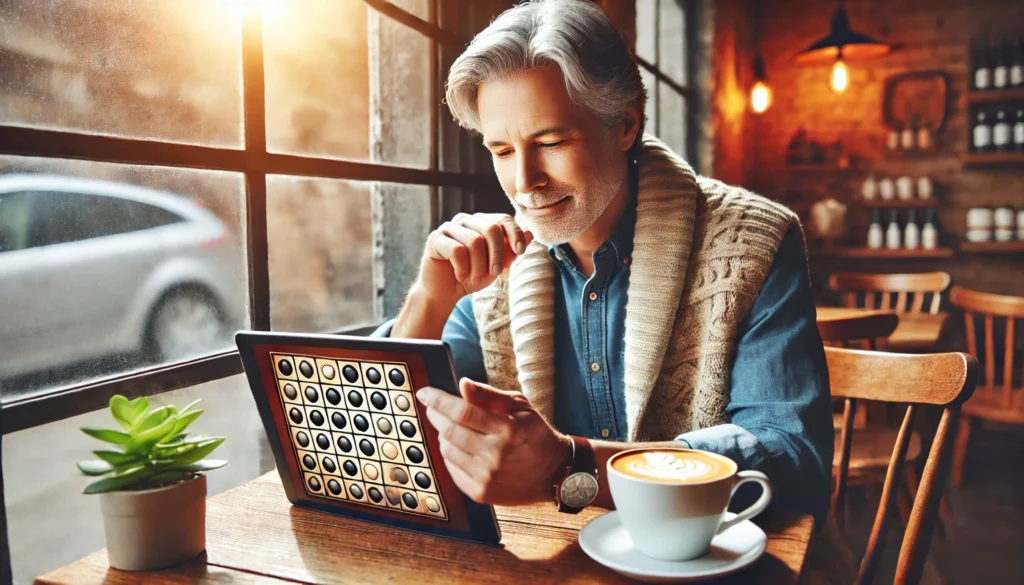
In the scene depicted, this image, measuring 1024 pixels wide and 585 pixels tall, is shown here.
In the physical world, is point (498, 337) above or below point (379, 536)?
above

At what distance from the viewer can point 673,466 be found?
78 centimetres

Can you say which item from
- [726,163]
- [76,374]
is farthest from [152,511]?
[726,163]

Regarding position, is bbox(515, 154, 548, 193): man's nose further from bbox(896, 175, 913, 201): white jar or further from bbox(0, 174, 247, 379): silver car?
bbox(896, 175, 913, 201): white jar

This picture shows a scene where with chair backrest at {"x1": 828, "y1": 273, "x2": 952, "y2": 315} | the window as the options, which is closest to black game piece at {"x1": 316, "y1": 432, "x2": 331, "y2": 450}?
chair backrest at {"x1": 828, "y1": 273, "x2": 952, "y2": 315}

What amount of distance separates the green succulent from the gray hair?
77cm

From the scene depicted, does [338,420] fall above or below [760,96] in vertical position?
below

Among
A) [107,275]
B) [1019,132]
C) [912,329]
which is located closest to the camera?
[107,275]

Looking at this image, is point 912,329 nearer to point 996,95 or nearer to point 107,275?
point 996,95

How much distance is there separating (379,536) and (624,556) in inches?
10.8

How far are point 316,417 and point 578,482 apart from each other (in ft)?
1.02

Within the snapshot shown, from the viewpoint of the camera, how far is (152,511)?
2.49ft

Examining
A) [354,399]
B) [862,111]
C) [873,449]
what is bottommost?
[873,449]

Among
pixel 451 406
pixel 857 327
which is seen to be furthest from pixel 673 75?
pixel 451 406

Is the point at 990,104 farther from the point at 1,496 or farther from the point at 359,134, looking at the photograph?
the point at 1,496
